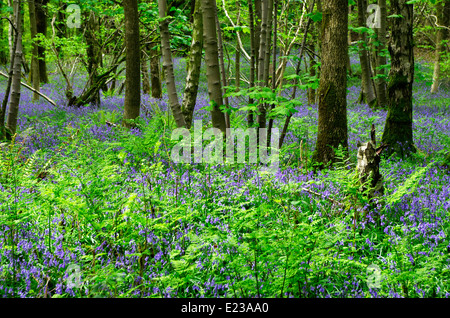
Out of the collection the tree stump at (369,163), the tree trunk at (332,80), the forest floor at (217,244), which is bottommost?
the forest floor at (217,244)

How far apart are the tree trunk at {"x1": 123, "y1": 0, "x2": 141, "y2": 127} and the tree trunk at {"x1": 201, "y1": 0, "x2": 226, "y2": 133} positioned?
3.19m

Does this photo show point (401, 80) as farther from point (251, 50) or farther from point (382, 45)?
point (382, 45)

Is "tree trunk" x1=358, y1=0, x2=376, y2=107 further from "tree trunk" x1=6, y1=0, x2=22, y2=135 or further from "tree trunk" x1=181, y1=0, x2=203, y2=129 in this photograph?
"tree trunk" x1=6, y1=0, x2=22, y2=135

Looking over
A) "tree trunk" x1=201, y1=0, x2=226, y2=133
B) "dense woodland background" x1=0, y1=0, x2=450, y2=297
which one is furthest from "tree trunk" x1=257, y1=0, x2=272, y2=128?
"tree trunk" x1=201, y1=0, x2=226, y2=133

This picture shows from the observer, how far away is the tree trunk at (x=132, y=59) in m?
8.12

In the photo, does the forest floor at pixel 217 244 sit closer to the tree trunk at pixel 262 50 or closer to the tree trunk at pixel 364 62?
the tree trunk at pixel 262 50

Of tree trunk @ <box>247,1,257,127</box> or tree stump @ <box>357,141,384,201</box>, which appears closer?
tree stump @ <box>357,141,384,201</box>

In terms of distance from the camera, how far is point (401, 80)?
6727 mm

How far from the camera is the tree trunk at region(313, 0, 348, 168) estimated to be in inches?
217

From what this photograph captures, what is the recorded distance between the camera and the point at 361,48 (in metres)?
11.6

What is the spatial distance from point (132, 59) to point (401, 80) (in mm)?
5649

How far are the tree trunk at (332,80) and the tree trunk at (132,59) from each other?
4.40 meters

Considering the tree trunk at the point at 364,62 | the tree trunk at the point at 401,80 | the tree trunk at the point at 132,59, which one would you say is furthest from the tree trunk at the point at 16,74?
the tree trunk at the point at 364,62

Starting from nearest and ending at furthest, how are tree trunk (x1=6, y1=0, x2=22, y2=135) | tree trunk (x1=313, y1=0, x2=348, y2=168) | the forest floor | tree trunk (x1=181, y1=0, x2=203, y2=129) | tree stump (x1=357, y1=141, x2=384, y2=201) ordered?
the forest floor < tree stump (x1=357, y1=141, x2=384, y2=201) < tree trunk (x1=313, y1=0, x2=348, y2=168) < tree trunk (x1=6, y1=0, x2=22, y2=135) < tree trunk (x1=181, y1=0, x2=203, y2=129)
